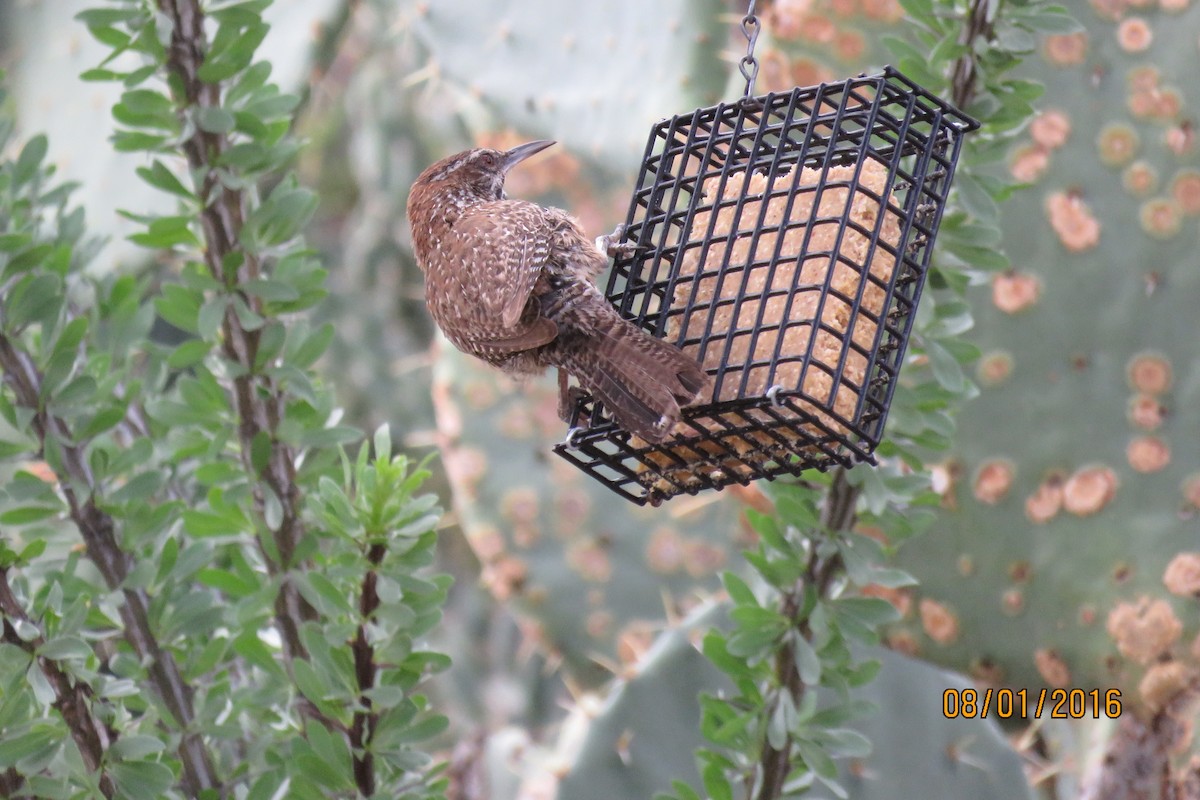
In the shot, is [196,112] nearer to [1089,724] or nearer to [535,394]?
[535,394]

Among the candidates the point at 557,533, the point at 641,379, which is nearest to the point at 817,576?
the point at 641,379

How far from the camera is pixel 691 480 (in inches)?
82.3

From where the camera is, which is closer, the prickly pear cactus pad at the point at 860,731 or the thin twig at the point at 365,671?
the thin twig at the point at 365,671

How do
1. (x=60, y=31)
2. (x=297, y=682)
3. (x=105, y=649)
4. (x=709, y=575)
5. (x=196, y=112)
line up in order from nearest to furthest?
(x=297, y=682)
(x=196, y=112)
(x=105, y=649)
(x=709, y=575)
(x=60, y=31)

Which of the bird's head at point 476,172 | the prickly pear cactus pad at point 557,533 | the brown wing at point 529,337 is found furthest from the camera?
the prickly pear cactus pad at point 557,533

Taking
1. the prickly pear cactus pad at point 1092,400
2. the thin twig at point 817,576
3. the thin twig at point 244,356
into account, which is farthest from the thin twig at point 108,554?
the prickly pear cactus pad at point 1092,400

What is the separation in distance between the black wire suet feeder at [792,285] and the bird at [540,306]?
0.25ft

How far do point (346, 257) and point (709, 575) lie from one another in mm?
3156

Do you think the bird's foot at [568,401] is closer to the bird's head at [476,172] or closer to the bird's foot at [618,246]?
the bird's foot at [618,246]

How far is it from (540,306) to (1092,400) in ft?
3.96

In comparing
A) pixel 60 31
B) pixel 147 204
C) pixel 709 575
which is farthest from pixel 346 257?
pixel 709 575

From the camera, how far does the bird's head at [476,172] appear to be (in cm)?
264
